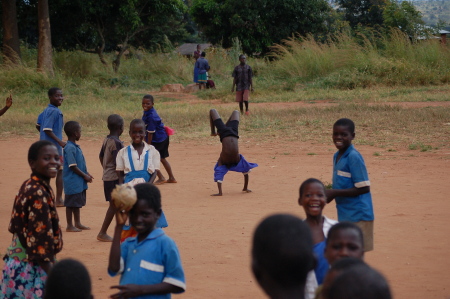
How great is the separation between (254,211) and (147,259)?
15.3ft

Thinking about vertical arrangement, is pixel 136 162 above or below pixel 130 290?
above

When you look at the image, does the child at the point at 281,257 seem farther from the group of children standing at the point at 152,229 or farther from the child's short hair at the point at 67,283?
the child's short hair at the point at 67,283

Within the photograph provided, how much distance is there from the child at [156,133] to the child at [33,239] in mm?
5692

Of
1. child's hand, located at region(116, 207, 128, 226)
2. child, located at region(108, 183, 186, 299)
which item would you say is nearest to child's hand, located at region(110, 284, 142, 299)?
child, located at region(108, 183, 186, 299)

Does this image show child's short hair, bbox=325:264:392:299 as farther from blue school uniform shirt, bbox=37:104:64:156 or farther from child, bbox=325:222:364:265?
blue school uniform shirt, bbox=37:104:64:156

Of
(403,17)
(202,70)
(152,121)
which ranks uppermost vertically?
(403,17)

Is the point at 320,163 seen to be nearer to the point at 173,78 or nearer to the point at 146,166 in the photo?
the point at 146,166

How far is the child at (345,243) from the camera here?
2.72m

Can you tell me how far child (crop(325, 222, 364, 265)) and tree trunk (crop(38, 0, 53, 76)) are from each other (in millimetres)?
21283

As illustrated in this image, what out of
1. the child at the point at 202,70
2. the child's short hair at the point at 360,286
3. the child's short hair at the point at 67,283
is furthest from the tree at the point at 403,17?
the child's short hair at the point at 360,286

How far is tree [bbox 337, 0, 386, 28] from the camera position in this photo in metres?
42.2

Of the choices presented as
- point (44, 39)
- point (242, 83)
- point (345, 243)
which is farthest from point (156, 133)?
point (44, 39)

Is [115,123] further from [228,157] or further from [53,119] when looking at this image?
[228,157]

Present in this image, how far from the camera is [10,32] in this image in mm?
23094
